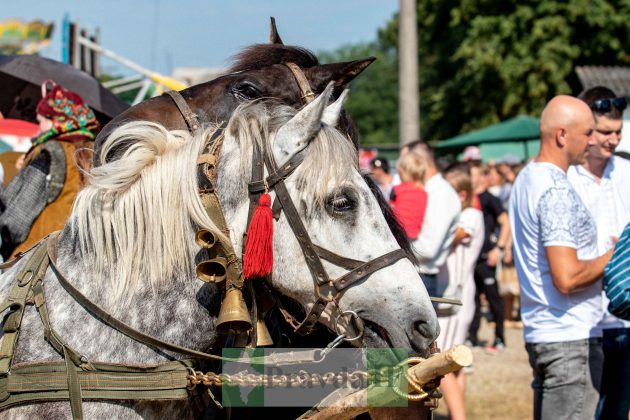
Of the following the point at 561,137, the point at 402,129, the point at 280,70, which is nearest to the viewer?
the point at 280,70

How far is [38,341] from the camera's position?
2.35 m

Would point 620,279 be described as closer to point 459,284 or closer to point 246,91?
point 246,91

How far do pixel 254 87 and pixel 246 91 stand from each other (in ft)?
0.13

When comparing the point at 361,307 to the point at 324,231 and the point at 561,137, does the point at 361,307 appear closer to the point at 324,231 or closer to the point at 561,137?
the point at 324,231

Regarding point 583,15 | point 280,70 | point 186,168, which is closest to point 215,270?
point 186,168

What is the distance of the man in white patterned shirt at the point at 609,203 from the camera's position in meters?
4.08

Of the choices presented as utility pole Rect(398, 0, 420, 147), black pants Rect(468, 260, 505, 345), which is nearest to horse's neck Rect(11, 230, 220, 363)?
black pants Rect(468, 260, 505, 345)

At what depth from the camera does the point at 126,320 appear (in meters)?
2.35

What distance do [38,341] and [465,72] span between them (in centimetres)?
2460

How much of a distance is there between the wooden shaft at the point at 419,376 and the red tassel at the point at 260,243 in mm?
461

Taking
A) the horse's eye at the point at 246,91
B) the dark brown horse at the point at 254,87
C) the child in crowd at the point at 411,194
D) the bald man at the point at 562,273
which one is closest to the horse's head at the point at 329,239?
the dark brown horse at the point at 254,87

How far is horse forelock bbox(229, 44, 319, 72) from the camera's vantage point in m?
3.23

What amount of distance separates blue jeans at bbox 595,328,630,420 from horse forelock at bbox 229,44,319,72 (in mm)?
2191

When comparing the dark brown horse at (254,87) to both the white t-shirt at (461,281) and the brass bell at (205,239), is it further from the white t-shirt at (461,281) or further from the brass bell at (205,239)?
the white t-shirt at (461,281)
